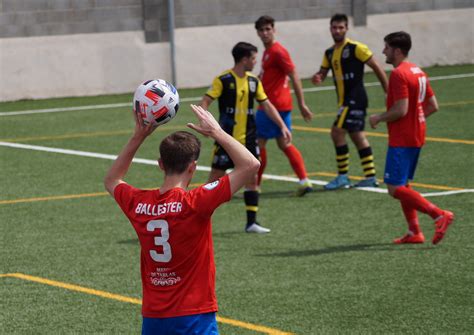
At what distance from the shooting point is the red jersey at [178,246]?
5953mm

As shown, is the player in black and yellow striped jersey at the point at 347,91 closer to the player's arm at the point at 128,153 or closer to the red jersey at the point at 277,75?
the red jersey at the point at 277,75

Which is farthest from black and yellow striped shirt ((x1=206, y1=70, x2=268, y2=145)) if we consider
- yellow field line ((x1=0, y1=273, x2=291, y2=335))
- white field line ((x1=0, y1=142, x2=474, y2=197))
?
yellow field line ((x1=0, y1=273, x2=291, y2=335))

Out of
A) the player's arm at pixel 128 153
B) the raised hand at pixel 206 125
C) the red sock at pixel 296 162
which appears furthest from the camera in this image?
the red sock at pixel 296 162

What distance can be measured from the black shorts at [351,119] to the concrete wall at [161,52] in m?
13.6

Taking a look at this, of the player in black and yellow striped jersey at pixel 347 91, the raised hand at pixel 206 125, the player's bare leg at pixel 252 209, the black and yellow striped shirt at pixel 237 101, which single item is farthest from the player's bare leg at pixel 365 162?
the raised hand at pixel 206 125

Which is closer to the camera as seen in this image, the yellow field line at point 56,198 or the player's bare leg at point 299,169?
the yellow field line at point 56,198

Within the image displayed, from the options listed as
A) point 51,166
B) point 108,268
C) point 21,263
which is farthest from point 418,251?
point 51,166

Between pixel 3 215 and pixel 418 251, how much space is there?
531 cm

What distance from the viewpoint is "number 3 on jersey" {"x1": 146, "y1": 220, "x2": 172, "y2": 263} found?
5.99 meters

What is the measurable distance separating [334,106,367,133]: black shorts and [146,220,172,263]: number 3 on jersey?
32.0ft

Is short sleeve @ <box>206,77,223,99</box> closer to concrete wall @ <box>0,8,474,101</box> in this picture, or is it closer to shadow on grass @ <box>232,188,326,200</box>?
shadow on grass @ <box>232,188,326,200</box>

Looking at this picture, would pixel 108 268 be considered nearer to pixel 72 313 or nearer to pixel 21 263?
pixel 21 263

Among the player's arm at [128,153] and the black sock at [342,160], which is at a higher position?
the player's arm at [128,153]

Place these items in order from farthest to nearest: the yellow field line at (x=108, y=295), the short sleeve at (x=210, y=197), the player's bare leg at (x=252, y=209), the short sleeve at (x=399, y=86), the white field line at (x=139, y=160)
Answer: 1. the white field line at (x=139, y=160)
2. the player's bare leg at (x=252, y=209)
3. the short sleeve at (x=399, y=86)
4. the yellow field line at (x=108, y=295)
5. the short sleeve at (x=210, y=197)
